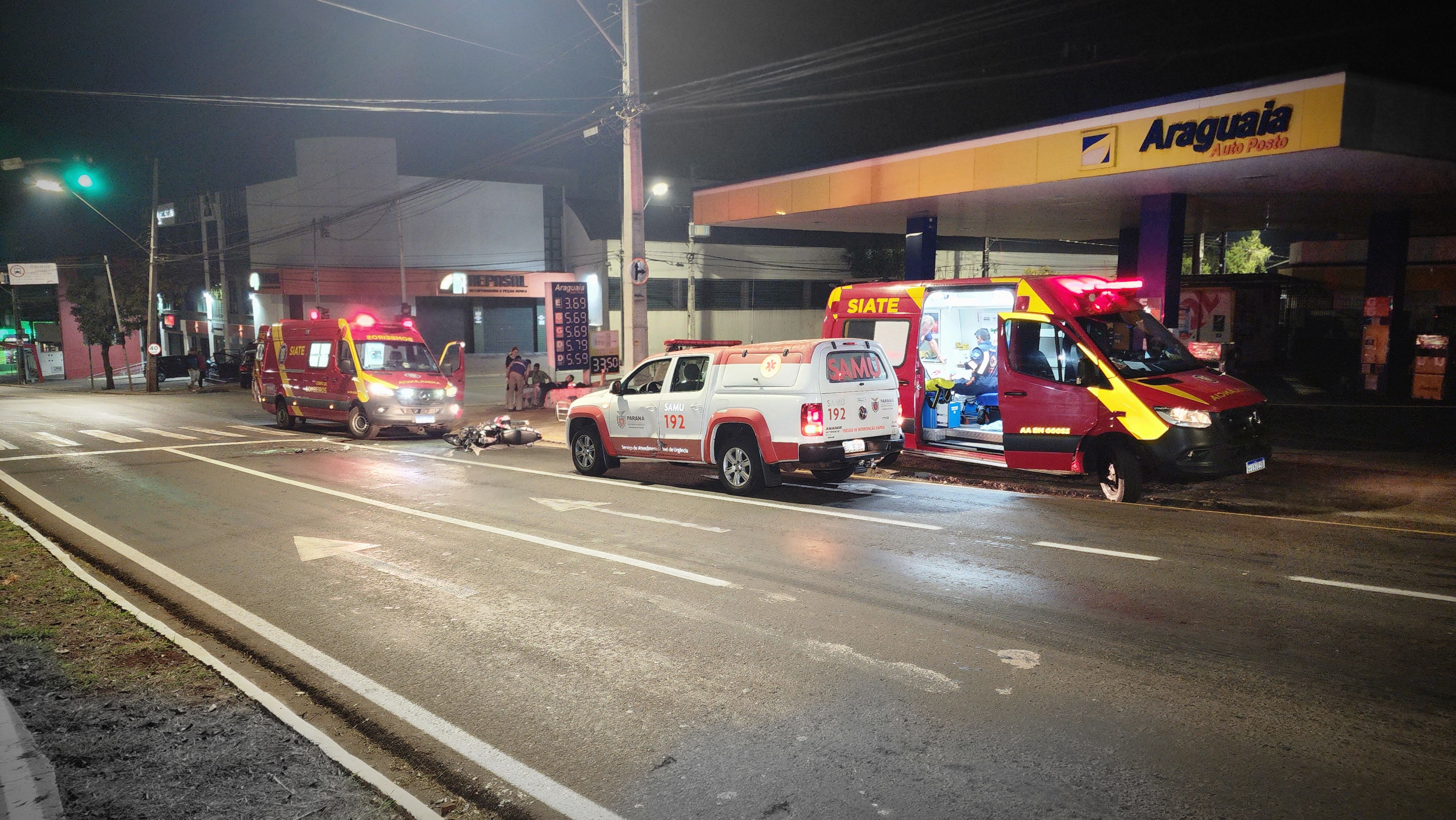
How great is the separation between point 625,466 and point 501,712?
8.92 meters

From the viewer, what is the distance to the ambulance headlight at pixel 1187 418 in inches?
366

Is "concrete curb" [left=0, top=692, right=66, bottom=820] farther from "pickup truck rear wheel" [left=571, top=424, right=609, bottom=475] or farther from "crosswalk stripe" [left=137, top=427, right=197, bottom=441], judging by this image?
"crosswalk stripe" [left=137, top=427, right=197, bottom=441]

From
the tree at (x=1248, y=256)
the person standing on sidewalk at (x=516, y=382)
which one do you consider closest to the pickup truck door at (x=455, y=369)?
the person standing on sidewalk at (x=516, y=382)

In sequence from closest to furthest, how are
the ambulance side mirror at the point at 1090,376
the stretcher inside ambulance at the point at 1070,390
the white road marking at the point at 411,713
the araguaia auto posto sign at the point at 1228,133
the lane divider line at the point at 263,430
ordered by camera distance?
the white road marking at the point at 411,713 → the stretcher inside ambulance at the point at 1070,390 → the ambulance side mirror at the point at 1090,376 → the araguaia auto posto sign at the point at 1228,133 → the lane divider line at the point at 263,430

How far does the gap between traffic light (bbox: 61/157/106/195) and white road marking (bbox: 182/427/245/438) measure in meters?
5.42

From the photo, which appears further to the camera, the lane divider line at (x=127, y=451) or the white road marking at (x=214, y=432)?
the white road marking at (x=214, y=432)

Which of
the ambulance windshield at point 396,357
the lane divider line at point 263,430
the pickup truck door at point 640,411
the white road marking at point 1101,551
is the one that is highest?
the ambulance windshield at point 396,357

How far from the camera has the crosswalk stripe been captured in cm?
1822

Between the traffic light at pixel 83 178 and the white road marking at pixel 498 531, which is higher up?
the traffic light at pixel 83 178

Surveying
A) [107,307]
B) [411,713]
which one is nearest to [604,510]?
[411,713]

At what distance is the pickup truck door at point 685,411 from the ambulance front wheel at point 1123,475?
491 cm

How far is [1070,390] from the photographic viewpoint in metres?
10.3

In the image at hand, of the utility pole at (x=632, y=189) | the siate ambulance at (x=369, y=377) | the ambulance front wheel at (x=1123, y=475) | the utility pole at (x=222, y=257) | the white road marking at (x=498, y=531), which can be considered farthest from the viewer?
the utility pole at (x=222, y=257)

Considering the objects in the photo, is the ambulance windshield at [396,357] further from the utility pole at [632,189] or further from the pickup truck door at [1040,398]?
the pickup truck door at [1040,398]
